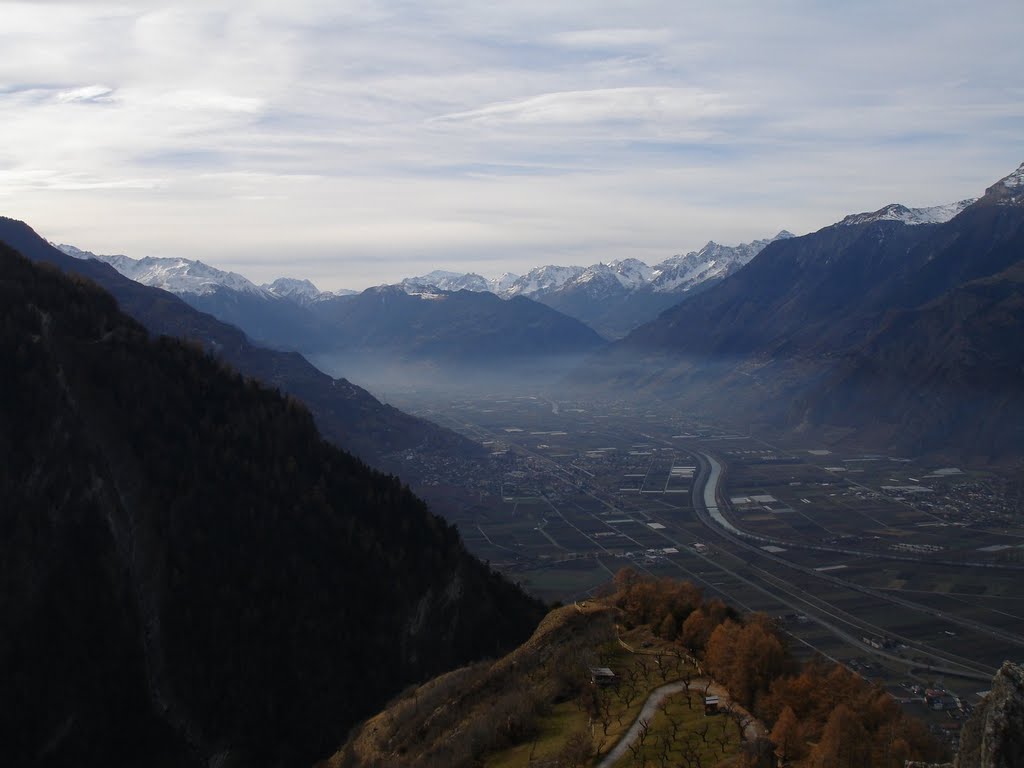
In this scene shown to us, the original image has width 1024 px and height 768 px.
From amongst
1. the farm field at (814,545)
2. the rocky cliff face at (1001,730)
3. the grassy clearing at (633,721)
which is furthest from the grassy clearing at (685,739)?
the farm field at (814,545)

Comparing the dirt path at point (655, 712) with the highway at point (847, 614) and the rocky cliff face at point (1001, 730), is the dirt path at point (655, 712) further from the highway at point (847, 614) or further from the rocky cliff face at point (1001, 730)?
the highway at point (847, 614)

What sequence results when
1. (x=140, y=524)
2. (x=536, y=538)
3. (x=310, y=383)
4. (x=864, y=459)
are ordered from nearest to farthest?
(x=140, y=524), (x=536, y=538), (x=310, y=383), (x=864, y=459)

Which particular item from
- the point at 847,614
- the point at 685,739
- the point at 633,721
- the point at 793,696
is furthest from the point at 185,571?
the point at 847,614

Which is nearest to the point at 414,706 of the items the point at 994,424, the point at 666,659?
the point at 666,659

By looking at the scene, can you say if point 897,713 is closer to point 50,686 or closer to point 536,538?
point 50,686

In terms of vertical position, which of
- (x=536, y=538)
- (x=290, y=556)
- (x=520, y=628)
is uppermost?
(x=290, y=556)

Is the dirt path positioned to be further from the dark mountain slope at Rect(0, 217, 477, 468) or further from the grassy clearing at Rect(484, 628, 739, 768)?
the dark mountain slope at Rect(0, 217, 477, 468)

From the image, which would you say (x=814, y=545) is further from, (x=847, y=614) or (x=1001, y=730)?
(x=1001, y=730)
